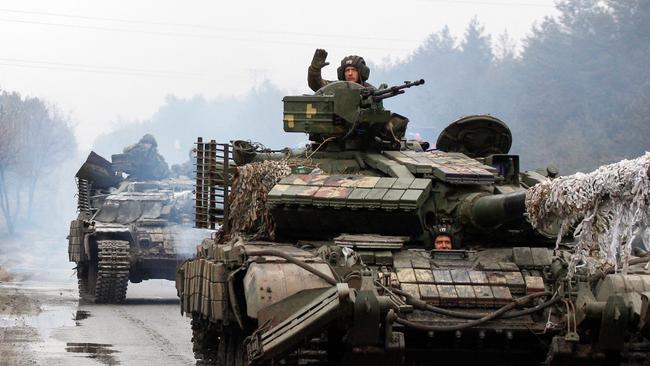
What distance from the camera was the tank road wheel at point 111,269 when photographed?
28.5m

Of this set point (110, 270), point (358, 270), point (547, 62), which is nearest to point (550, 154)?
point (547, 62)

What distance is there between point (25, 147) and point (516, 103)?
38.3 metres

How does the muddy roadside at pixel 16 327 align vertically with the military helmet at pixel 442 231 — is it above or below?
below

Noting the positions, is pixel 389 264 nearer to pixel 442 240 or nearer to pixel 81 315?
pixel 442 240

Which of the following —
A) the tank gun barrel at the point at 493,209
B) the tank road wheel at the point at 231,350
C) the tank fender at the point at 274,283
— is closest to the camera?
the tank fender at the point at 274,283

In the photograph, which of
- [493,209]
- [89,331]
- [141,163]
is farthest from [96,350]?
[141,163]

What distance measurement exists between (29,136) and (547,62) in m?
41.9

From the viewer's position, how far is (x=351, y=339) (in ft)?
43.2

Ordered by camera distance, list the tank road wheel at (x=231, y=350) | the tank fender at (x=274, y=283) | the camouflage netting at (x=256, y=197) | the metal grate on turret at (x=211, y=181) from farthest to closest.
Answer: the metal grate on turret at (x=211, y=181) < the camouflage netting at (x=256, y=197) < the tank road wheel at (x=231, y=350) < the tank fender at (x=274, y=283)

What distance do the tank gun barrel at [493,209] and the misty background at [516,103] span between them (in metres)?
20.6

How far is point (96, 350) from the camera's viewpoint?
19938 millimetres

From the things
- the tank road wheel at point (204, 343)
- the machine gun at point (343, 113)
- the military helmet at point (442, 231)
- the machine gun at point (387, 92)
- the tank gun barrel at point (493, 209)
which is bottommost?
the tank road wheel at point (204, 343)

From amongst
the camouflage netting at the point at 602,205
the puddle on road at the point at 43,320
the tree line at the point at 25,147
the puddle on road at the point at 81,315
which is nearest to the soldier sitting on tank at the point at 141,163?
the puddle on road at the point at 81,315

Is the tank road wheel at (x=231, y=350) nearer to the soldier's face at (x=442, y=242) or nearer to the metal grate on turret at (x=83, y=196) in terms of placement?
the soldier's face at (x=442, y=242)
